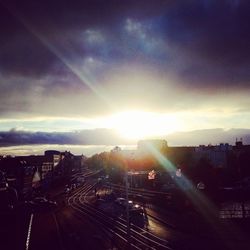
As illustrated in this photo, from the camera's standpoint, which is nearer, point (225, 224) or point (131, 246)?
point (131, 246)

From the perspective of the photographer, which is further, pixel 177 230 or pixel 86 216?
pixel 86 216

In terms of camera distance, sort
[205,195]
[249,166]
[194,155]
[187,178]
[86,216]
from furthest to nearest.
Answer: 1. [194,155]
2. [249,166]
3. [187,178]
4. [205,195]
5. [86,216]

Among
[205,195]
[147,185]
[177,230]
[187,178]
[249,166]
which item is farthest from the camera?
[249,166]

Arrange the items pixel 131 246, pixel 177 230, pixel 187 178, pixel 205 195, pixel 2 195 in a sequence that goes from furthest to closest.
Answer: pixel 187 178, pixel 205 195, pixel 2 195, pixel 177 230, pixel 131 246

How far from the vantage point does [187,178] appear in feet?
318

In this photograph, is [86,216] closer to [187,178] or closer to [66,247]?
[66,247]

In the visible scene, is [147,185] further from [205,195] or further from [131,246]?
[131,246]

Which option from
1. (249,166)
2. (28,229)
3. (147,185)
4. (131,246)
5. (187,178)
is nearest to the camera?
(131,246)

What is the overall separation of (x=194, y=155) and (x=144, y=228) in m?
122

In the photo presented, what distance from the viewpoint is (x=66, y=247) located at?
1377 inches

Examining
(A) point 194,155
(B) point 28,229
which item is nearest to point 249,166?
(A) point 194,155

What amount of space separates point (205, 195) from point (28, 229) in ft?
125

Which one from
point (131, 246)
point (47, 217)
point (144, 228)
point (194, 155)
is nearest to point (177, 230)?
point (144, 228)

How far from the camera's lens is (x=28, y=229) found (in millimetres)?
46531
